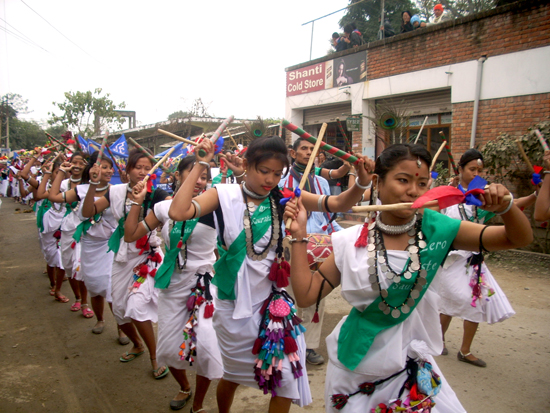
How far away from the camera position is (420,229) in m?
1.93

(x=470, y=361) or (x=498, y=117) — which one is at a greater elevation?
(x=498, y=117)

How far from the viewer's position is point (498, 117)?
30.6 feet

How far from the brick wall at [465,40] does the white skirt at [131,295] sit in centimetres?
916

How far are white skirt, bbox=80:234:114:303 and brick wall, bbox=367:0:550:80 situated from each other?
9.36 metres

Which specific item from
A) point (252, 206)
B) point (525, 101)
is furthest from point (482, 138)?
point (252, 206)

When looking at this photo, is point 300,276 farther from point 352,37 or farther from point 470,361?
point 352,37

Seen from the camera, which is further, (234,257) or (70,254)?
(70,254)

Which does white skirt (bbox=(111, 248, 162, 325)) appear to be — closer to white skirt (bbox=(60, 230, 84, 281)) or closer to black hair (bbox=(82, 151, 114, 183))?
black hair (bbox=(82, 151, 114, 183))

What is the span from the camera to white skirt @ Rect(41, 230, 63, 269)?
6.59 metres

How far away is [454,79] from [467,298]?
26.3 ft

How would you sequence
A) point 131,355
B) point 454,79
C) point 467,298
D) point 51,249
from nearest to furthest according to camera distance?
point 467,298 < point 131,355 < point 51,249 < point 454,79

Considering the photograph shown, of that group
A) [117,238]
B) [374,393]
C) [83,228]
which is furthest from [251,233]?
[83,228]

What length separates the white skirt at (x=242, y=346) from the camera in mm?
2574

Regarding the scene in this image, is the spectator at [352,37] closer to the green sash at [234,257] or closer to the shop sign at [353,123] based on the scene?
the shop sign at [353,123]
